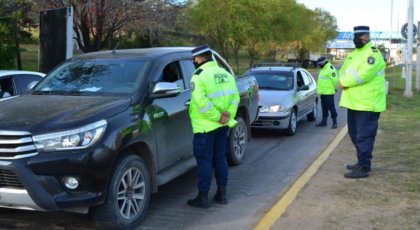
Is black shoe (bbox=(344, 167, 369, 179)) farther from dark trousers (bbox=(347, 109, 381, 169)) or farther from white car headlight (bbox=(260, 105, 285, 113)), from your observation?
white car headlight (bbox=(260, 105, 285, 113))

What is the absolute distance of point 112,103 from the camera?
515cm

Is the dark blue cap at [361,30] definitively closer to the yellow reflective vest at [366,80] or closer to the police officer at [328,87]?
the yellow reflective vest at [366,80]

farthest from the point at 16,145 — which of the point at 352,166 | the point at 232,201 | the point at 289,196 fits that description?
the point at 352,166

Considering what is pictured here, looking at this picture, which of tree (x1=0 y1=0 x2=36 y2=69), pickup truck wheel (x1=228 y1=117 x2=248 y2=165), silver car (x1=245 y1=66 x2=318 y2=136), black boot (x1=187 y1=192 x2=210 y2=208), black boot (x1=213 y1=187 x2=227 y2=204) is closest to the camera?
black boot (x1=187 y1=192 x2=210 y2=208)

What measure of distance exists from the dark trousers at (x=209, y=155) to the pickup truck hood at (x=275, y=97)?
5149mm

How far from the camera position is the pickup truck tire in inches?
190

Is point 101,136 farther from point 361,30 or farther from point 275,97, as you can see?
point 275,97

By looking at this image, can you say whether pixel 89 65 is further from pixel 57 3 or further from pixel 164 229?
pixel 57 3

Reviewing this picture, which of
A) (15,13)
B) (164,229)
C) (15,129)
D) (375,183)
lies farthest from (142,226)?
(15,13)

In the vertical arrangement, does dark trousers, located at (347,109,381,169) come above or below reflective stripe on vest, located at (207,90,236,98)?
below

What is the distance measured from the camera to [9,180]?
4.46 m

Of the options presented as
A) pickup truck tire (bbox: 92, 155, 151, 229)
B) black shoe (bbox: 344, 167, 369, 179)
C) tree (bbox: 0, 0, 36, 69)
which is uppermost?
tree (bbox: 0, 0, 36, 69)

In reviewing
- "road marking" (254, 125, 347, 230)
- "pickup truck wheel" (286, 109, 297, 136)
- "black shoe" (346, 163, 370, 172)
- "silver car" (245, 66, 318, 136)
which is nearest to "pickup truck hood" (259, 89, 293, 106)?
"silver car" (245, 66, 318, 136)

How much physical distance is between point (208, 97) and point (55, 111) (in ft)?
5.21
